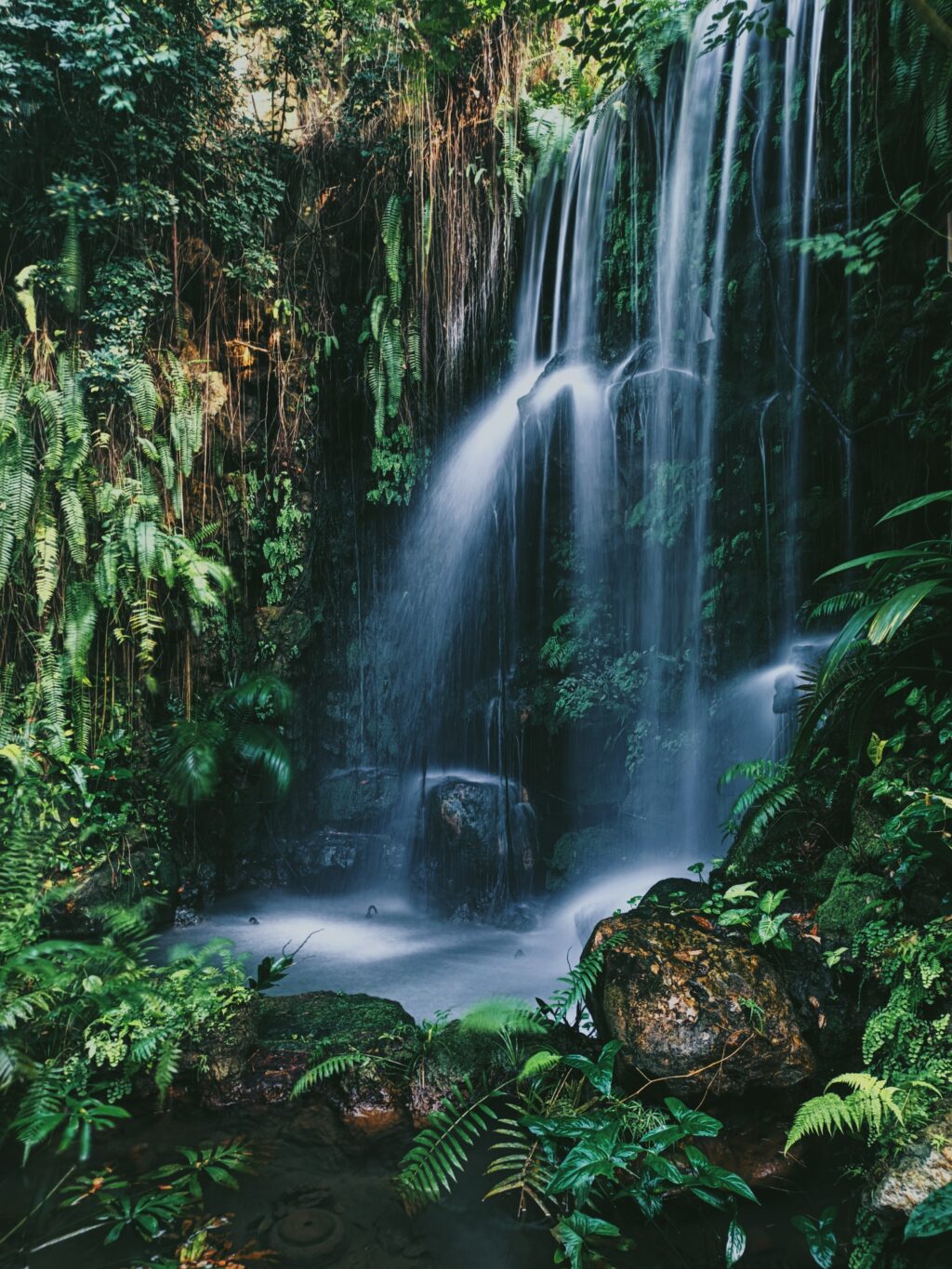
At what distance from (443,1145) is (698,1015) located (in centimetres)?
103

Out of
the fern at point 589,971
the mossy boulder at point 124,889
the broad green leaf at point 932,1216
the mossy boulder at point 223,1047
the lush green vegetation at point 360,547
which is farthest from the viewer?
the mossy boulder at point 124,889

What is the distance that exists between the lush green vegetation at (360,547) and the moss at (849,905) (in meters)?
0.03

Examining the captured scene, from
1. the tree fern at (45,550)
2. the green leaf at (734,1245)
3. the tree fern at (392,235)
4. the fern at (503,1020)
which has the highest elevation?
the tree fern at (392,235)

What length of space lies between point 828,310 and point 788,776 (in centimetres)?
397

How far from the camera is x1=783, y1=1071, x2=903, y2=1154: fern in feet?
7.57

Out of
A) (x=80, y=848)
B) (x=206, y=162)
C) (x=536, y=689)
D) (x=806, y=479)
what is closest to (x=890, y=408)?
(x=806, y=479)

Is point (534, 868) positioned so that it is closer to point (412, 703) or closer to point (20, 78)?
point (412, 703)

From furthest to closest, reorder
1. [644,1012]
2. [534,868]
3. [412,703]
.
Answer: [412,703] < [534,868] < [644,1012]

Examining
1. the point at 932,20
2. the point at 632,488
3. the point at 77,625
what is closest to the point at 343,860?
the point at 77,625

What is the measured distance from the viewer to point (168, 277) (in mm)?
6652

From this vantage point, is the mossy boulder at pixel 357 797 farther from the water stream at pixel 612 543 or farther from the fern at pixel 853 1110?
the fern at pixel 853 1110

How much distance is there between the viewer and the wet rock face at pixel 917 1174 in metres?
2.10

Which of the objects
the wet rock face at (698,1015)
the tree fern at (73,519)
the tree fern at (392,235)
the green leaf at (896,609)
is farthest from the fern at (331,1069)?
the tree fern at (392,235)

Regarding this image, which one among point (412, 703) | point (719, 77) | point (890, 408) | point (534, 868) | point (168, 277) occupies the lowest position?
point (534, 868)
